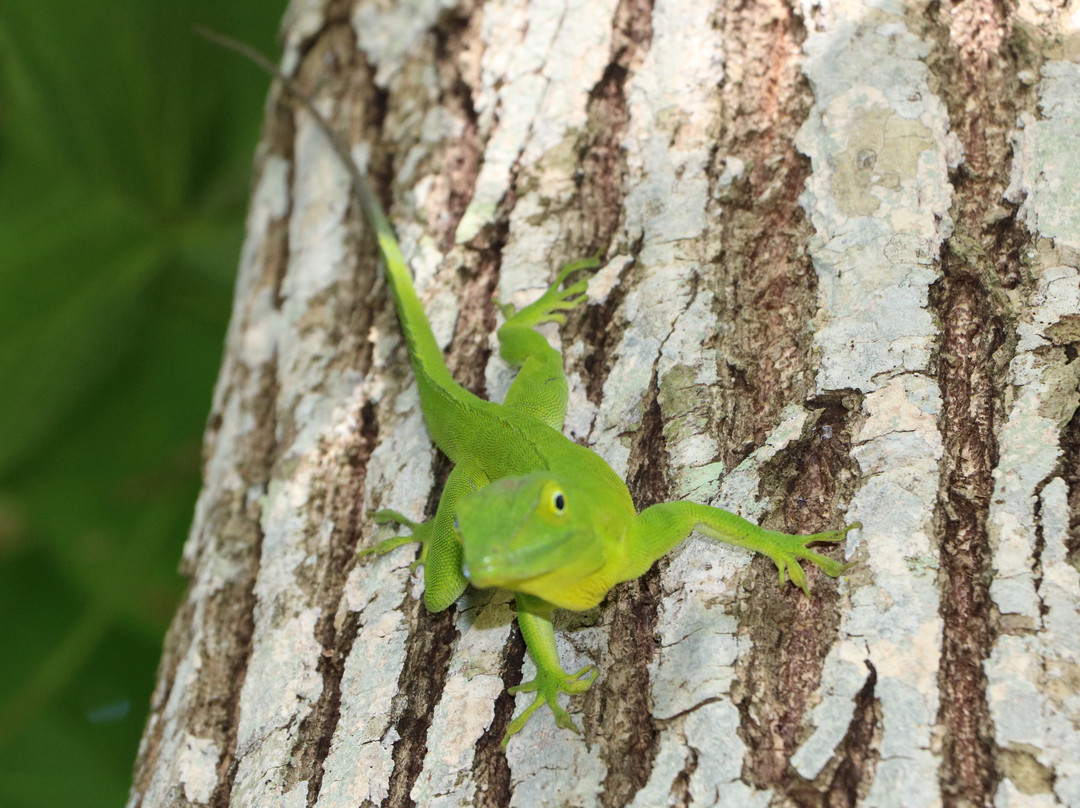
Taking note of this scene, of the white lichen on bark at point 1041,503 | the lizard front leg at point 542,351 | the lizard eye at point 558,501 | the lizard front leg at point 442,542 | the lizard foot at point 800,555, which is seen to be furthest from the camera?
the lizard front leg at point 542,351

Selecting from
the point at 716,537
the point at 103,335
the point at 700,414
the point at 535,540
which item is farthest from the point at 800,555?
the point at 103,335

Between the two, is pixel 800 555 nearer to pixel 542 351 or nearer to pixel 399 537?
pixel 542 351

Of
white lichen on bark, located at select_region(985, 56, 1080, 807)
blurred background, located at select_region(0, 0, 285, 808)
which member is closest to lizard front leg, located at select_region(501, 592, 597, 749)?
white lichen on bark, located at select_region(985, 56, 1080, 807)

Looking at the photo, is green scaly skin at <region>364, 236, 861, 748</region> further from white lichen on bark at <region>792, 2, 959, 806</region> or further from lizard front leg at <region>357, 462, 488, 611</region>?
white lichen on bark at <region>792, 2, 959, 806</region>

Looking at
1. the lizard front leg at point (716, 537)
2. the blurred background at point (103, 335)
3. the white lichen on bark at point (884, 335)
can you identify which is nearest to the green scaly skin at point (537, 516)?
the lizard front leg at point (716, 537)

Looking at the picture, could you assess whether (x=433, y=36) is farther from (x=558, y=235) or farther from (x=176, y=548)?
(x=176, y=548)

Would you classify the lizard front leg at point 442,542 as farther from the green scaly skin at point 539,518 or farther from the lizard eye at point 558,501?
the lizard eye at point 558,501
